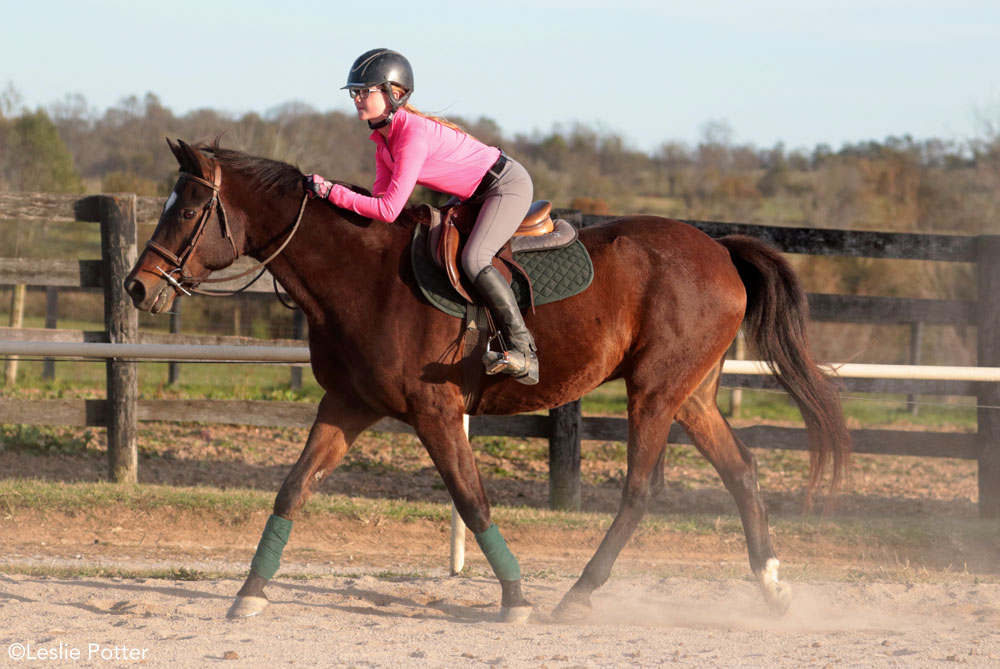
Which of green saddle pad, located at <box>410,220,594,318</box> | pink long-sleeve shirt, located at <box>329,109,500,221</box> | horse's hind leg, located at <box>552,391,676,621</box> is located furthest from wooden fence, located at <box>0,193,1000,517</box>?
pink long-sleeve shirt, located at <box>329,109,500,221</box>

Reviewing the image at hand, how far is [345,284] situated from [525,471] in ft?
15.6

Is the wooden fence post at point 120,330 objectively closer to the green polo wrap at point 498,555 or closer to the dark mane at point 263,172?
the dark mane at point 263,172

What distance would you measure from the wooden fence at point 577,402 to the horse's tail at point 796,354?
198 centimetres

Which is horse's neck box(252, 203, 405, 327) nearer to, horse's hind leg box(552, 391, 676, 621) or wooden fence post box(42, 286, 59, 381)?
horse's hind leg box(552, 391, 676, 621)

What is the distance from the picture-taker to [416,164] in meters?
4.28

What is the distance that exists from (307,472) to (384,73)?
6.01 feet

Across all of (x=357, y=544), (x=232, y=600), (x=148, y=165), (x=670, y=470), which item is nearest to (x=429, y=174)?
(x=232, y=600)

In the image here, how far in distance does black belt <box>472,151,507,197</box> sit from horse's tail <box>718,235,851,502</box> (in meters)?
1.43

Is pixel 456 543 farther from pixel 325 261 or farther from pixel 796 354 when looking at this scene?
pixel 796 354

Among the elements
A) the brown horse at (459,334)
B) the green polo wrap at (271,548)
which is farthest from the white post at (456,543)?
the green polo wrap at (271,548)

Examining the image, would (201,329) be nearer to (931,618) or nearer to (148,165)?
(931,618)

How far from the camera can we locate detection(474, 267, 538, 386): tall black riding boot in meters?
4.27

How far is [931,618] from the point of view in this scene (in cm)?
468

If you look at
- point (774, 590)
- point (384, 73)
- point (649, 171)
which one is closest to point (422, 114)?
point (384, 73)
